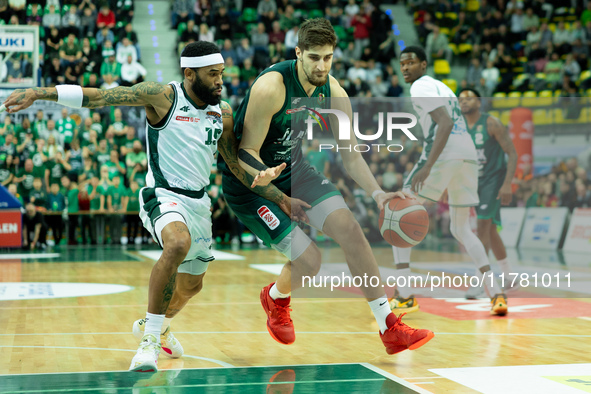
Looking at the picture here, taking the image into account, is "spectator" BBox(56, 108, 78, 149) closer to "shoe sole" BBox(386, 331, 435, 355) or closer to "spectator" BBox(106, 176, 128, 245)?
"spectator" BBox(106, 176, 128, 245)

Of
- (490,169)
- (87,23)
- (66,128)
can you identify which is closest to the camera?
(490,169)

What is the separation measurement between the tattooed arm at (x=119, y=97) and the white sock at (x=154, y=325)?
3.71ft

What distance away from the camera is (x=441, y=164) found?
257 inches

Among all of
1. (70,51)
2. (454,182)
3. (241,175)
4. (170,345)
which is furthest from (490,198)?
(70,51)

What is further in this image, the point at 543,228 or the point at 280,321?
the point at 543,228

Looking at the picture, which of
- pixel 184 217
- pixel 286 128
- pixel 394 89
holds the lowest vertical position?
pixel 184 217

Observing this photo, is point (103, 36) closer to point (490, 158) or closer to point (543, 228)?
point (543, 228)

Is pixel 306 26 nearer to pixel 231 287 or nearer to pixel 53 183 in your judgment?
pixel 231 287

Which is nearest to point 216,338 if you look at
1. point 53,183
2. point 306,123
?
point 306,123

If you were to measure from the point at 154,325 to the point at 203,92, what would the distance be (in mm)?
1374

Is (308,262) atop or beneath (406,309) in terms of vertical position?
atop

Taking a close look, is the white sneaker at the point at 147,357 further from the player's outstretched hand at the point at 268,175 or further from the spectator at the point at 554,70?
the spectator at the point at 554,70

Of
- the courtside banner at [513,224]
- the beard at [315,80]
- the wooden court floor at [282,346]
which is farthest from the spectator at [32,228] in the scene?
the beard at [315,80]

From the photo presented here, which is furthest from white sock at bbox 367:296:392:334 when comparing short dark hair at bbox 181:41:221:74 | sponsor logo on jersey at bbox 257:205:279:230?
short dark hair at bbox 181:41:221:74
